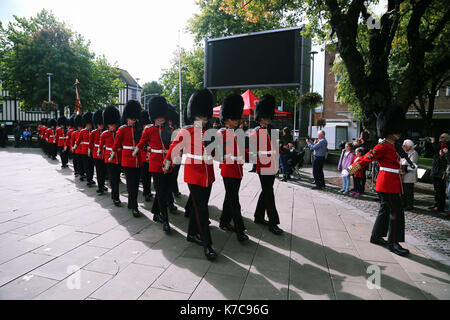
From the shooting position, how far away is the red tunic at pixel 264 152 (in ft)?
16.0

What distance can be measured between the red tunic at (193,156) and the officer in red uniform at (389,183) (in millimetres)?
2275

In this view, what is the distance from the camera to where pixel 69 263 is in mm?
3561

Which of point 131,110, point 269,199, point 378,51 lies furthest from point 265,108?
point 378,51

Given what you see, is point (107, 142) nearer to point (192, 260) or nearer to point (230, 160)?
point (230, 160)

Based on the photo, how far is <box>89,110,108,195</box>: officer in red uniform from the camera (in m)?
7.56

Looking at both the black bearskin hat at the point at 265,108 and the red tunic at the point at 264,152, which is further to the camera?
the black bearskin hat at the point at 265,108

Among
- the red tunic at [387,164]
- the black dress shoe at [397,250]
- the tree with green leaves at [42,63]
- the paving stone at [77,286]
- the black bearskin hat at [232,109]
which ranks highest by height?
the tree with green leaves at [42,63]

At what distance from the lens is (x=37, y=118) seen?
40594mm

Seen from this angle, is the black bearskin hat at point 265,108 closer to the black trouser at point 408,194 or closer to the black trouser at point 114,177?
the black trouser at point 114,177

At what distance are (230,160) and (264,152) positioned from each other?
0.78 metres

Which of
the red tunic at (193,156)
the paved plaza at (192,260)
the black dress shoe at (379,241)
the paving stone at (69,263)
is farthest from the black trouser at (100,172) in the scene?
the black dress shoe at (379,241)

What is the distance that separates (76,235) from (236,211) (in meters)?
2.46

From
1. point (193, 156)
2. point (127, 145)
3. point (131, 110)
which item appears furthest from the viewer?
point (131, 110)

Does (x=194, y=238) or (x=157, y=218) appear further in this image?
(x=157, y=218)
